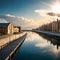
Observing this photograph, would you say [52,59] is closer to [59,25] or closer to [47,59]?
[47,59]

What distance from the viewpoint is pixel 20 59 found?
25469 mm

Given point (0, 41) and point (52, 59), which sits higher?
point (0, 41)

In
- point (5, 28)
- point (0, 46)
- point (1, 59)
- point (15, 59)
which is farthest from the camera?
point (5, 28)

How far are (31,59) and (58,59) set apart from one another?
162 inches

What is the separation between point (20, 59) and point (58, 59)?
580cm

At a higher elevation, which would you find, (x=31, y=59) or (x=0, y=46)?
(x=0, y=46)

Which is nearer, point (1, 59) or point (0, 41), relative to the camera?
point (1, 59)

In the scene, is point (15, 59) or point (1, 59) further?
point (15, 59)

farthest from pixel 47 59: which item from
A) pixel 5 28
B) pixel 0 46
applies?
pixel 5 28

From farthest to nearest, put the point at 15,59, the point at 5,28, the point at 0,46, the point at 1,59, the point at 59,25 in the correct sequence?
the point at 59,25, the point at 5,28, the point at 0,46, the point at 15,59, the point at 1,59

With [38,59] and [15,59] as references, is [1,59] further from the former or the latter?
[38,59]

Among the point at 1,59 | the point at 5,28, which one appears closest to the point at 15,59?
the point at 1,59

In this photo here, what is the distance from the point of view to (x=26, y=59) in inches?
1022

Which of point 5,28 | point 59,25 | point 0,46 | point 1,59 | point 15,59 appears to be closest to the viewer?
point 1,59
